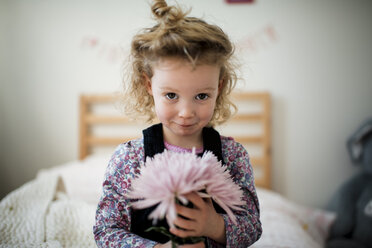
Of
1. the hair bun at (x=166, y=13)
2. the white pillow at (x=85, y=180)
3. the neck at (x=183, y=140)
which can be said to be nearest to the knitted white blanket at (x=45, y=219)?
the white pillow at (x=85, y=180)

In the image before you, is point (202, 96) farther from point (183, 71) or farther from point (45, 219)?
point (45, 219)

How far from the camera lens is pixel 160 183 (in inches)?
18.4

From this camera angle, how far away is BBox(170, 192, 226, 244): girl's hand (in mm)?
507

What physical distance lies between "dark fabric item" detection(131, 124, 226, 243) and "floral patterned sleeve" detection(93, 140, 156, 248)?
22 mm

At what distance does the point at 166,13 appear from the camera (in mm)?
658

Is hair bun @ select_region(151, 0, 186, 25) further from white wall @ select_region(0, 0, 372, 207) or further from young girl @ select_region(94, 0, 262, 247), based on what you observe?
white wall @ select_region(0, 0, 372, 207)

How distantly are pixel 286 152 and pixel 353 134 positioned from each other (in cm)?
43

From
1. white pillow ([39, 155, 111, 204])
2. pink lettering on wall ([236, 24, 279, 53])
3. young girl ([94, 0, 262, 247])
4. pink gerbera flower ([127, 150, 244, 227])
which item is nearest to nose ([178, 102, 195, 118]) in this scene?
young girl ([94, 0, 262, 247])

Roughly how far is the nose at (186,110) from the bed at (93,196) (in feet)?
1.70

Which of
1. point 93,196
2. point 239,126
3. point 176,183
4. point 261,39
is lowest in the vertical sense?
point 93,196

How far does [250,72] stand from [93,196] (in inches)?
50.5

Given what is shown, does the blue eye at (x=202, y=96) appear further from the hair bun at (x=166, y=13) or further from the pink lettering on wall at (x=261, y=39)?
the pink lettering on wall at (x=261, y=39)

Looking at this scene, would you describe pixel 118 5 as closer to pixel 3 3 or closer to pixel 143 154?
pixel 3 3

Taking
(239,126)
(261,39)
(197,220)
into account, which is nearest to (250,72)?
(261,39)
